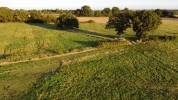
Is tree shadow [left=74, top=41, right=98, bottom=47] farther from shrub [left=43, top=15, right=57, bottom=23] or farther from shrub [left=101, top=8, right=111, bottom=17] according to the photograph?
shrub [left=101, top=8, right=111, bottom=17]

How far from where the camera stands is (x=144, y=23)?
7475 centimetres

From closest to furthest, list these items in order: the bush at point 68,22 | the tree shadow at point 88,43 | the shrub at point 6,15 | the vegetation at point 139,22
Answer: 1. the tree shadow at point 88,43
2. the vegetation at point 139,22
3. the bush at point 68,22
4. the shrub at point 6,15

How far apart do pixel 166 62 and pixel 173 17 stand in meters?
96.3

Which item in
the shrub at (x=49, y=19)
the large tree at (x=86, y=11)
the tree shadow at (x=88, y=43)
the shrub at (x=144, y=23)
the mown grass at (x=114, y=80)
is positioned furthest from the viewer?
the large tree at (x=86, y=11)

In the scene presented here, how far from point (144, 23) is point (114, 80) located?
41.1 m

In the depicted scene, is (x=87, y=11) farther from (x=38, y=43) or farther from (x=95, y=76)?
(x=95, y=76)

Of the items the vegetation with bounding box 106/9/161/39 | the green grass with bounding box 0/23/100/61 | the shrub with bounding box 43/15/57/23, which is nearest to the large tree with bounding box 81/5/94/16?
the shrub with bounding box 43/15/57/23

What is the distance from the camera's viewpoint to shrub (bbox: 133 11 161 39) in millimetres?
74875

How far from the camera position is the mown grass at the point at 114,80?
30984 millimetres

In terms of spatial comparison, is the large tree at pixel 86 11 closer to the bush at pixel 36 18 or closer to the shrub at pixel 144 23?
the bush at pixel 36 18

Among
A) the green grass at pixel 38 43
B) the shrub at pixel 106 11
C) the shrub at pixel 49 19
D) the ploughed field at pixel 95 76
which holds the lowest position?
the green grass at pixel 38 43

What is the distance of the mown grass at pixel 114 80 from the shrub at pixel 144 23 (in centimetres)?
2633

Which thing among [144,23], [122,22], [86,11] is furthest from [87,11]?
[144,23]

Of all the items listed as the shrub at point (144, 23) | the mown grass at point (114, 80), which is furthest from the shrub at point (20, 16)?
the mown grass at point (114, 80)
